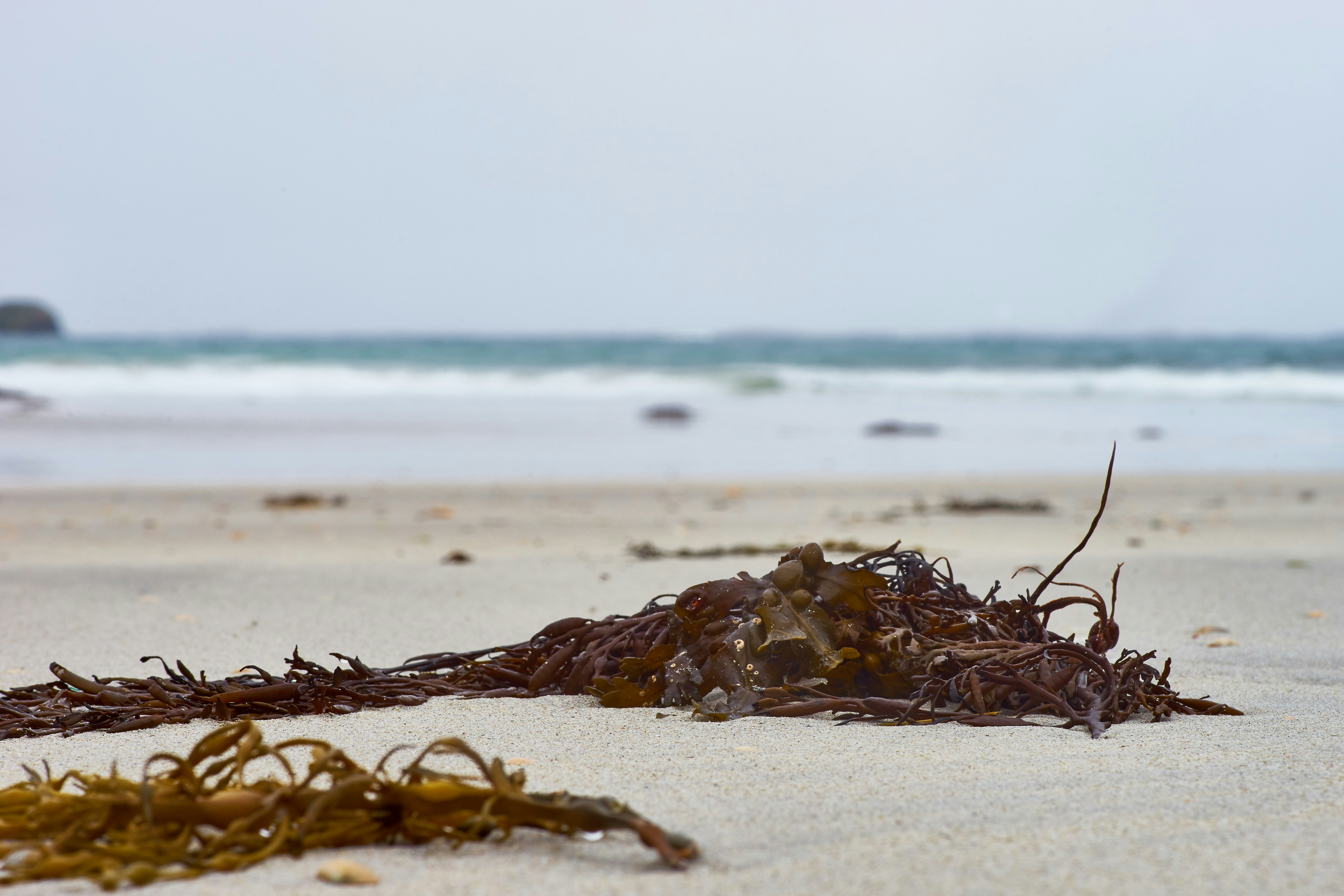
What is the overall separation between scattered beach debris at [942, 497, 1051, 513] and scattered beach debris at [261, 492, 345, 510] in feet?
12.9

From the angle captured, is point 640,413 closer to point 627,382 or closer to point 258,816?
point 627,382

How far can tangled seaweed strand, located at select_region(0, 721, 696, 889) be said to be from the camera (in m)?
1.27

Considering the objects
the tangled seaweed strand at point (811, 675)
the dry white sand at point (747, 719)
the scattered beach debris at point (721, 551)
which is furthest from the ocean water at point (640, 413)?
the tangled seaweed strand at point (811, 675)

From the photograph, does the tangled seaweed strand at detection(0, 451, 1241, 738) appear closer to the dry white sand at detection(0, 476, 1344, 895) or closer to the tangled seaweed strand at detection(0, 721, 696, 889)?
the dry white sand at detection(0, 476, 1344, 895)

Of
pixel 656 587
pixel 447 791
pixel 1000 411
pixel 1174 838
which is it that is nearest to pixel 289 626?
pixel 656 587

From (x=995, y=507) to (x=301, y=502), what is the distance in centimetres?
445

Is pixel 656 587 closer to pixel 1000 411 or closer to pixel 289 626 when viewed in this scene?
pixel 289 626

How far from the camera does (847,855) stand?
1.29m

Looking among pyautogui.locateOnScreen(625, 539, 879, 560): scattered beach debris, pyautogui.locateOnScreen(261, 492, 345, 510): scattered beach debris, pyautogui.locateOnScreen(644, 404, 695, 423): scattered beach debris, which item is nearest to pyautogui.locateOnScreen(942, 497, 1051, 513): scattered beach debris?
pyautogui.locateOnScreen(625, 539, 879, 560): scattered beach debris

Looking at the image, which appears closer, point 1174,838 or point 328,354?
point 1174,838

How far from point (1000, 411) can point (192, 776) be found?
57.4 ft

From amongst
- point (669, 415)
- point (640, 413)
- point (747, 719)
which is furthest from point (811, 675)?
point (640, 413)

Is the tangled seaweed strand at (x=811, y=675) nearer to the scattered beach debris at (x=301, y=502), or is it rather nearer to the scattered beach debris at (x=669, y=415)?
the scattered beach debris at (x=301, y=502)

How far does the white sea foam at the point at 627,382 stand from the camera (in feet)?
68.0
